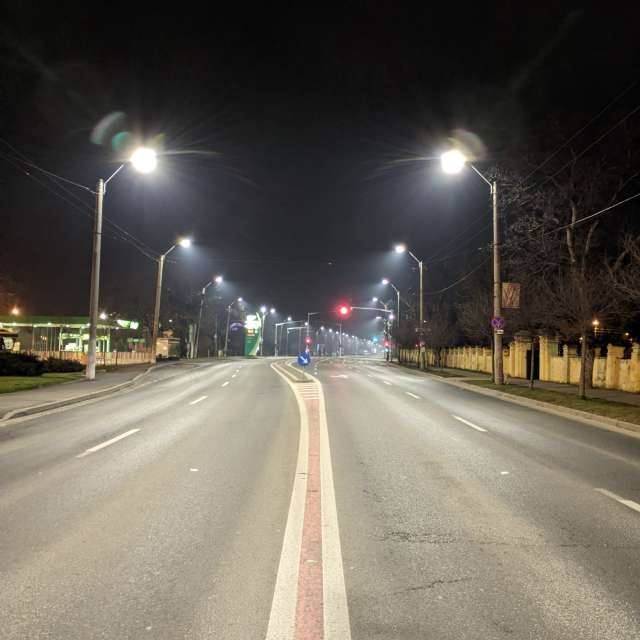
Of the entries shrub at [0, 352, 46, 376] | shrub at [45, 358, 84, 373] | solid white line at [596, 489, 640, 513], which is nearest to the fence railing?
shrub at [45, 358, 84, 373]

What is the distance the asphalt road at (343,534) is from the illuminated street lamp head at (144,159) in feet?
43.0

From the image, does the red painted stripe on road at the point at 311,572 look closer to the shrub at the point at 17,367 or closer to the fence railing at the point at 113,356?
the shrub at the point at 17,367

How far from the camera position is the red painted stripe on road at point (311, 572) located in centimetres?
368

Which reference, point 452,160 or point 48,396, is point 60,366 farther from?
point 452,160

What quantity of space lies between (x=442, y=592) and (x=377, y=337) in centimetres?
11585

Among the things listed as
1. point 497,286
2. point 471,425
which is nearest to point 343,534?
point 471,425

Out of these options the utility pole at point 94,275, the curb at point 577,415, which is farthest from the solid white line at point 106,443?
the utility pole at point 94,275

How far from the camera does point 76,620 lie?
371 cm

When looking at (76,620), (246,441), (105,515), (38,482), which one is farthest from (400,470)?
(76,620)

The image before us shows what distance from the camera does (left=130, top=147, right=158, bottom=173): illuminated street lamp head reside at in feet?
71.8

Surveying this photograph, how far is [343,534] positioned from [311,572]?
3.26 feet

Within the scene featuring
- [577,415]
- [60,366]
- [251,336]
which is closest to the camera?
[577,415]

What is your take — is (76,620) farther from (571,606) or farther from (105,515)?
(571,606)

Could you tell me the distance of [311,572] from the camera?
4547mm
